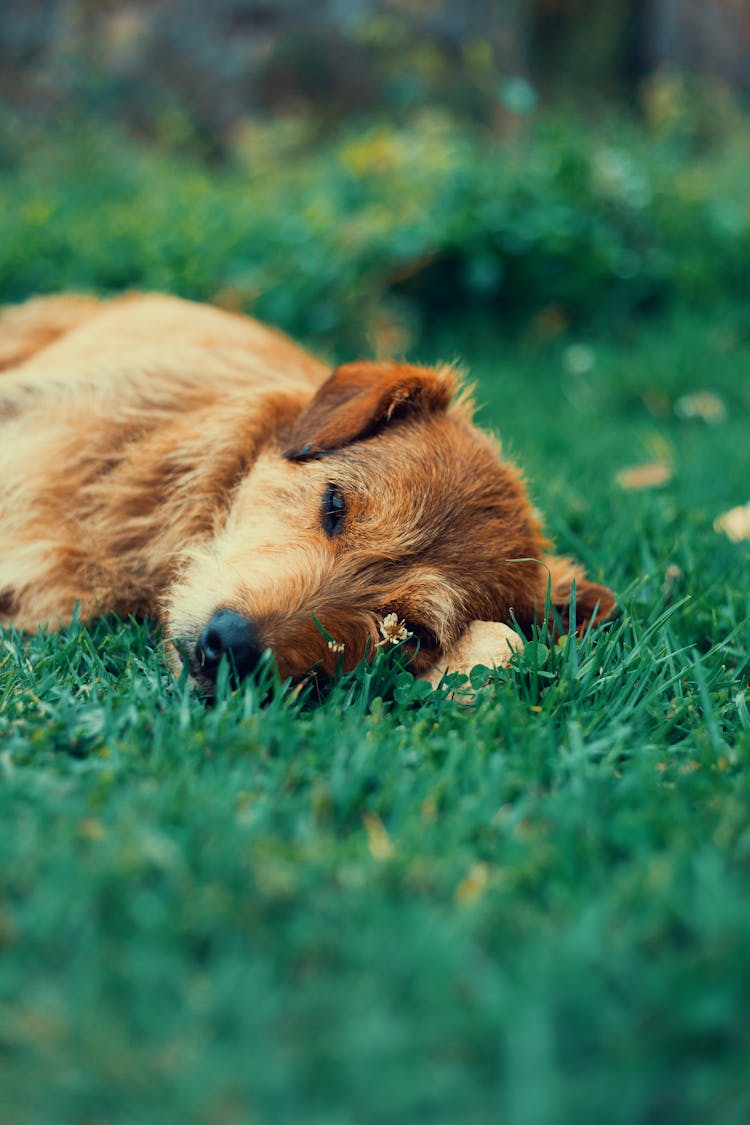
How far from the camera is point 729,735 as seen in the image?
79.4 inches

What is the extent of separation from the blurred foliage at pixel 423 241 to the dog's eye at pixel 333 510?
3.54m

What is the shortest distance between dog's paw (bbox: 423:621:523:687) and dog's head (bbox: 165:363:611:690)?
3 cm

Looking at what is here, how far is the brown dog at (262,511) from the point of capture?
7.48ft

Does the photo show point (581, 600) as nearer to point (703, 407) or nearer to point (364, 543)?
point (364, 543)

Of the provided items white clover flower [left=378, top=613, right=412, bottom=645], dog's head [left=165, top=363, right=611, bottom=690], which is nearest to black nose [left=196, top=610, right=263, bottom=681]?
dog's head [left=165, top=363, right=611, bottom=690]

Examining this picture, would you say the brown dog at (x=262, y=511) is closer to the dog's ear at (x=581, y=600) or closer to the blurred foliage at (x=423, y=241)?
the dog's ear at (x=581, y=600)

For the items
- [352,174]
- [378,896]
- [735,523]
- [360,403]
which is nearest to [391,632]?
[360,403]

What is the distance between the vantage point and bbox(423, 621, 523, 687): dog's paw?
2.34 m

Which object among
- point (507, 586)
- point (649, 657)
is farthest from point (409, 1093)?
point (507, 586)

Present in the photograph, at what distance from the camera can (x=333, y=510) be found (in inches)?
101

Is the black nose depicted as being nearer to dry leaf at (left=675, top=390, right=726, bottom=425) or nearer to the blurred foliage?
dry leaf at (left=675, top=390, right=726, bottom=425)

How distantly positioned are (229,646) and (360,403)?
93 centimetres

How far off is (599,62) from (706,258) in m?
12.4

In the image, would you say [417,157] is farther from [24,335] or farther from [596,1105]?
[596,1105]
